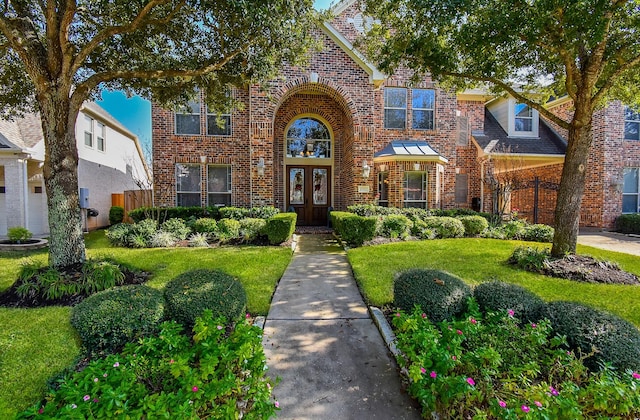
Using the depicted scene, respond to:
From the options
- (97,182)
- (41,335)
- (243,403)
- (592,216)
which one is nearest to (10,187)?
(97,182)

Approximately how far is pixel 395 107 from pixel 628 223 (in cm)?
1095

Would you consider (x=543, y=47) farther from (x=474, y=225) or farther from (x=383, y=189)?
(x=383, y=189)

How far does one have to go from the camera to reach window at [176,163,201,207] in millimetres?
12344

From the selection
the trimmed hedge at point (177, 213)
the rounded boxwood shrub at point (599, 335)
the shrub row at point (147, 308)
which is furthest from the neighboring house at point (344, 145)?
the rounded boxwood shrub at point (599, 335)

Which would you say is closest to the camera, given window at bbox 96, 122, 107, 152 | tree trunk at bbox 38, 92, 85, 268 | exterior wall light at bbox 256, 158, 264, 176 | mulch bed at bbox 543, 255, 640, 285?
tree trunk at bbox 38, 92, 85, 268

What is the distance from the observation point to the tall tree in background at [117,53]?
4.84 metres

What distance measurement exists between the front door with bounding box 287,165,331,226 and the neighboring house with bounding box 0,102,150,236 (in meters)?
5.92

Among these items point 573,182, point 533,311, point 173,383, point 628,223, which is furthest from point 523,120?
point 173,383

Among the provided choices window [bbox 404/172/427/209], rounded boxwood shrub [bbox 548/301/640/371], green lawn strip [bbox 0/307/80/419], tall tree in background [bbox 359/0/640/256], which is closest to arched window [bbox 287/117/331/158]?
window [bbox 404/172/427/209]

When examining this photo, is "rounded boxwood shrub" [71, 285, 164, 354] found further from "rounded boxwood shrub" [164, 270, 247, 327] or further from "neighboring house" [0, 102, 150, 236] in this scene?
"neighboring house" [0, 102, 150, 236]

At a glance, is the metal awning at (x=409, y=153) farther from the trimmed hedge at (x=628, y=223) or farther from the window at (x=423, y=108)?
the trimmed hedge at (x=628, y=223)

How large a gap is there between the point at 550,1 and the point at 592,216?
13146 millimetres

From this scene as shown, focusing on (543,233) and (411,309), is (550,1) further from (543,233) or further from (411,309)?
(543,233)

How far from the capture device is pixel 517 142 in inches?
572
